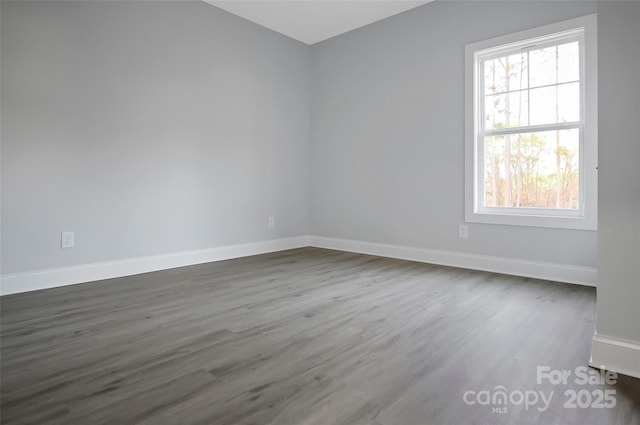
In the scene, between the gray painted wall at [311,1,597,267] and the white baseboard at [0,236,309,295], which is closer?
the white baseboard at [0,236,309,295]

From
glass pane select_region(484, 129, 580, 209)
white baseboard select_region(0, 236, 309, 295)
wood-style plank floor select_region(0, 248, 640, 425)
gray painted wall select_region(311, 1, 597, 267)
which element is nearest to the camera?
wood-style plank floor select_region(0, 248, 640, 425)

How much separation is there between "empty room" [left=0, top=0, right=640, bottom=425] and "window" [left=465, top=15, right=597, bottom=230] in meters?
0.02

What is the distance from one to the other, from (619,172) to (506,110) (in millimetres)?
2170

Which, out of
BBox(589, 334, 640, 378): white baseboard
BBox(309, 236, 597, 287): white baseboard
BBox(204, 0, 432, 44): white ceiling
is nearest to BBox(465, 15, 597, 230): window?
BBox(309, 236, 597, 287): white baseboard

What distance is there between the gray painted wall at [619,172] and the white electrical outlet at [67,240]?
11.9 ft

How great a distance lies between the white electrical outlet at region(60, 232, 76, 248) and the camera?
3055 millimetres

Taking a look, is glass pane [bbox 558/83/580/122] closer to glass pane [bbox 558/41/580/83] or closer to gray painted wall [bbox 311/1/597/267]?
glass pane [bbox 558/41/580/83]

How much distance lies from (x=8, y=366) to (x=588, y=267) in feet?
12.6

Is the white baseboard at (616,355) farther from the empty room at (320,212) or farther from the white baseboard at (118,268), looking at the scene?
the white baseboard at (118,268)

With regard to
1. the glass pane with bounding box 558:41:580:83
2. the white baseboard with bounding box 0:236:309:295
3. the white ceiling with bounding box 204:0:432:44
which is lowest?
the white baseboard with bounding box 0:236:309:295

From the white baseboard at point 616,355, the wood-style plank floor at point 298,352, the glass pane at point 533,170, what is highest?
the glass pane at point 533,170

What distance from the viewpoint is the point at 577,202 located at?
3.13 metres

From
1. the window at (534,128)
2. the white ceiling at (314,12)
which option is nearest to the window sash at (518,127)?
the window at (534,128)

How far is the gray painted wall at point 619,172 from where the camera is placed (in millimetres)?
1555
